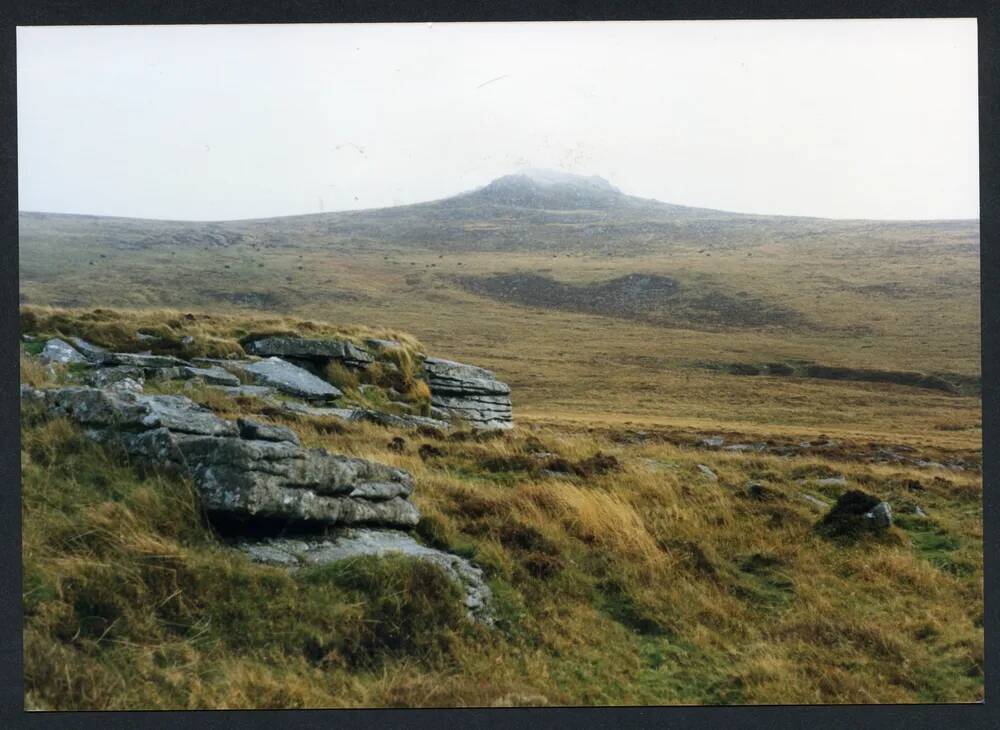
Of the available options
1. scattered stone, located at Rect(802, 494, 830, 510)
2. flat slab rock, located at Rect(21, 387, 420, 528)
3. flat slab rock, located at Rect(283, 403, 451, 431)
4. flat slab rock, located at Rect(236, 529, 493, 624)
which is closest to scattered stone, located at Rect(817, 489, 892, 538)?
scattered stone, located at Rect(802, 494, 830, 510)

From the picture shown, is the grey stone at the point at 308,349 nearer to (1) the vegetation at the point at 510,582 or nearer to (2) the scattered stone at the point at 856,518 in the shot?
(1) the vegetation at the point at 510,582

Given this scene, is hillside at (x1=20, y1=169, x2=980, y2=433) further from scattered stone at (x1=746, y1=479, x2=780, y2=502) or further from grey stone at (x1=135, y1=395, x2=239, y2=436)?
grey stone at (x1=135, y1=395, x2=239, y2=436)

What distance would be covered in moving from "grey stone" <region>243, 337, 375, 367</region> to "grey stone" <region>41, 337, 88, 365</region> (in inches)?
122

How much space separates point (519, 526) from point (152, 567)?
3588mm

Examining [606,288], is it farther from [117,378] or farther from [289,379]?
[117,378]

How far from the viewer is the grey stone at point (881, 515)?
8859 millimetres

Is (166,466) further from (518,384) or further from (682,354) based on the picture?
(682,354)

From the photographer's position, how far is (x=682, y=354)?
52531 mm

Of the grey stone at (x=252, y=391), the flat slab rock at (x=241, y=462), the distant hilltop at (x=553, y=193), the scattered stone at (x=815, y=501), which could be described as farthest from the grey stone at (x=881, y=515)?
the distant hilltop at (x=553, y=193)

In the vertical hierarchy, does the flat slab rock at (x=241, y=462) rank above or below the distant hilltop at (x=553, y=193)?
below

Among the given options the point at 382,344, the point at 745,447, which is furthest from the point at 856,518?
the point at 745,447

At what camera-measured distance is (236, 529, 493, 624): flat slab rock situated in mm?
6684

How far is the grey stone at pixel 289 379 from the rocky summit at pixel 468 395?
252 cm

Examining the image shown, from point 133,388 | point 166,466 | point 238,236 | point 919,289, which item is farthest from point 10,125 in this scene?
point 238,236
